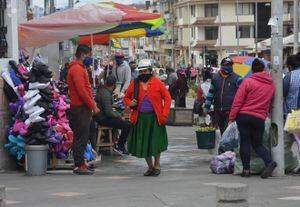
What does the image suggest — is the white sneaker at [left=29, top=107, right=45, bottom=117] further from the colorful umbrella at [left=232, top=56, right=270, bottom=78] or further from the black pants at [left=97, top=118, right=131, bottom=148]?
the colorful umbrella at [left=232, top=56, right=270, bottom=78]

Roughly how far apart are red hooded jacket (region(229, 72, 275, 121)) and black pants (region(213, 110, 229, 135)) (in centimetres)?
195

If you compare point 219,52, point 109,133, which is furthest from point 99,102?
point 219,52

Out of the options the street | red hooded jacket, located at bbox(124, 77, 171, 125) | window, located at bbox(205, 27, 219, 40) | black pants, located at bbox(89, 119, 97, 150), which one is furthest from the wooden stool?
window, located at bbox(205, 27, 219, 40)

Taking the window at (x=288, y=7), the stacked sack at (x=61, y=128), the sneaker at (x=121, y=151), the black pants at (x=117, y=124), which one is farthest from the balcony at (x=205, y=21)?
the stacked sack at (x=61, y=128)

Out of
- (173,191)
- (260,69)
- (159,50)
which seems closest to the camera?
(173,191)

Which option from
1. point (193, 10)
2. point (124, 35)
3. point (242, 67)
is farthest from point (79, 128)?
point (193, 10)

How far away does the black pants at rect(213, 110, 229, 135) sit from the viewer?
1290 centimetres

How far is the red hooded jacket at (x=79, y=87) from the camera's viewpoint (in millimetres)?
11203

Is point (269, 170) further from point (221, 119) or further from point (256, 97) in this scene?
point (221, 119)

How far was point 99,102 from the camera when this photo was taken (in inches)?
551

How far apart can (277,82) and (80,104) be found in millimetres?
3175

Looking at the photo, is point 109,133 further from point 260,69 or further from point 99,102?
point 260,69

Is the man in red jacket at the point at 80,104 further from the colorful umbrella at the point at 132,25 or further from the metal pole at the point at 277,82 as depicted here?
the colorful umbrella at the point at 132,25

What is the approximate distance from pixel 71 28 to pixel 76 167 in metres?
3.27
